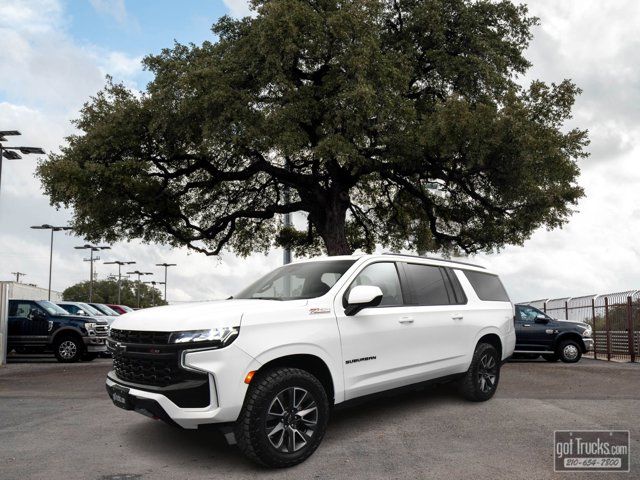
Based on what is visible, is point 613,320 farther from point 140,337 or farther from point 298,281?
point 140,337

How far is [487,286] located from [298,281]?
329cm

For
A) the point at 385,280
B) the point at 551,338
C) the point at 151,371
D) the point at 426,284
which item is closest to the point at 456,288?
the point at 426,284

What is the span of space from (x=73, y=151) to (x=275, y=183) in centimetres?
847

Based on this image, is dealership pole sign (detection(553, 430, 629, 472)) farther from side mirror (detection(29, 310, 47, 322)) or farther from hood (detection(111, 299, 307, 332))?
side mirror (detection(29, 310, 47, 322))

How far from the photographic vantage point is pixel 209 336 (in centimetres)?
486

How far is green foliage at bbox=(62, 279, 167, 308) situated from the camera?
101 meters

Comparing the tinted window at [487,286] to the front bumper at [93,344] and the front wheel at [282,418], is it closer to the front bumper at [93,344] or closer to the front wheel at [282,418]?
the front wheel at [282,418]

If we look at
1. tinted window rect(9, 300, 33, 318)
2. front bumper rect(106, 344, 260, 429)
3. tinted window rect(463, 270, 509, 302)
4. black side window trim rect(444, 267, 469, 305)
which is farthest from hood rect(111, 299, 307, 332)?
tinted window rect(9, 300, 33, 318)

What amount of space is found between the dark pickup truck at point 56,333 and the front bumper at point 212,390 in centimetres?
1279

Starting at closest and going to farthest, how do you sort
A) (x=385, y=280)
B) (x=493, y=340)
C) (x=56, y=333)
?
(x=385, y=280), (x=493, y=340), (x=56, y=333)

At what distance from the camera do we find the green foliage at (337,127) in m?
17.5

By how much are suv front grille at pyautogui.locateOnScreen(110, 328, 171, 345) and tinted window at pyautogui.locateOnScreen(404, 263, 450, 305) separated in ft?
9.84

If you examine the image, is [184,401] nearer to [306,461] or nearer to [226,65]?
[306,461]

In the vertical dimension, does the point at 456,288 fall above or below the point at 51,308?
above
